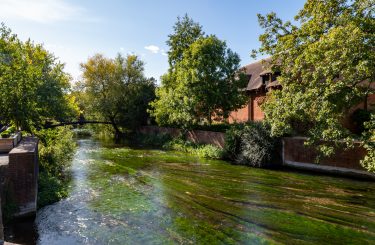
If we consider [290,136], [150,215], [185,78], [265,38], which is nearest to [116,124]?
[185,78]

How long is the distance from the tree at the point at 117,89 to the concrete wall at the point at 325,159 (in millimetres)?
25443

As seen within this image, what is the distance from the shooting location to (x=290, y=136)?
23078 millimetres

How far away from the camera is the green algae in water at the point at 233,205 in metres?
9.35

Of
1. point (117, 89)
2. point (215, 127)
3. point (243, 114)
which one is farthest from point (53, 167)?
point (117, 89)

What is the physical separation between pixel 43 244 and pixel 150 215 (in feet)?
12.4

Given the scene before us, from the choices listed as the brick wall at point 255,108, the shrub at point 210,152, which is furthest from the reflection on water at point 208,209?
the brick wall at point 255,108

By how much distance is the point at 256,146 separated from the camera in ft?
72.0

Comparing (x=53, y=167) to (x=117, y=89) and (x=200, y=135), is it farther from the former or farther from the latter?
(x=117, y=89)

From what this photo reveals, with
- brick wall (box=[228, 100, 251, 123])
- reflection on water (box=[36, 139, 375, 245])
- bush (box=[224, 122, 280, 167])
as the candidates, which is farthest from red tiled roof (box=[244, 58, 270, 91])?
reflection on water (box=[36, 139, 375, 245])

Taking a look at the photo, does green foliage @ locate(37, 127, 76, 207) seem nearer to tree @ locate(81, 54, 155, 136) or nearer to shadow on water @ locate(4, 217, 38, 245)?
shadow on water @ locate(4, 217, 38, 245)

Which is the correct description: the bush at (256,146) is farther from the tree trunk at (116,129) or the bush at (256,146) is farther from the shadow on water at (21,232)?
the tree trunk at (116,129)

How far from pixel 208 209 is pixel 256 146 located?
11.1 metres

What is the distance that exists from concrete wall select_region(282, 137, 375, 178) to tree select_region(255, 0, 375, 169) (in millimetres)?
4610

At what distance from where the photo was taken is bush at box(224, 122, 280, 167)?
71.5 feet
